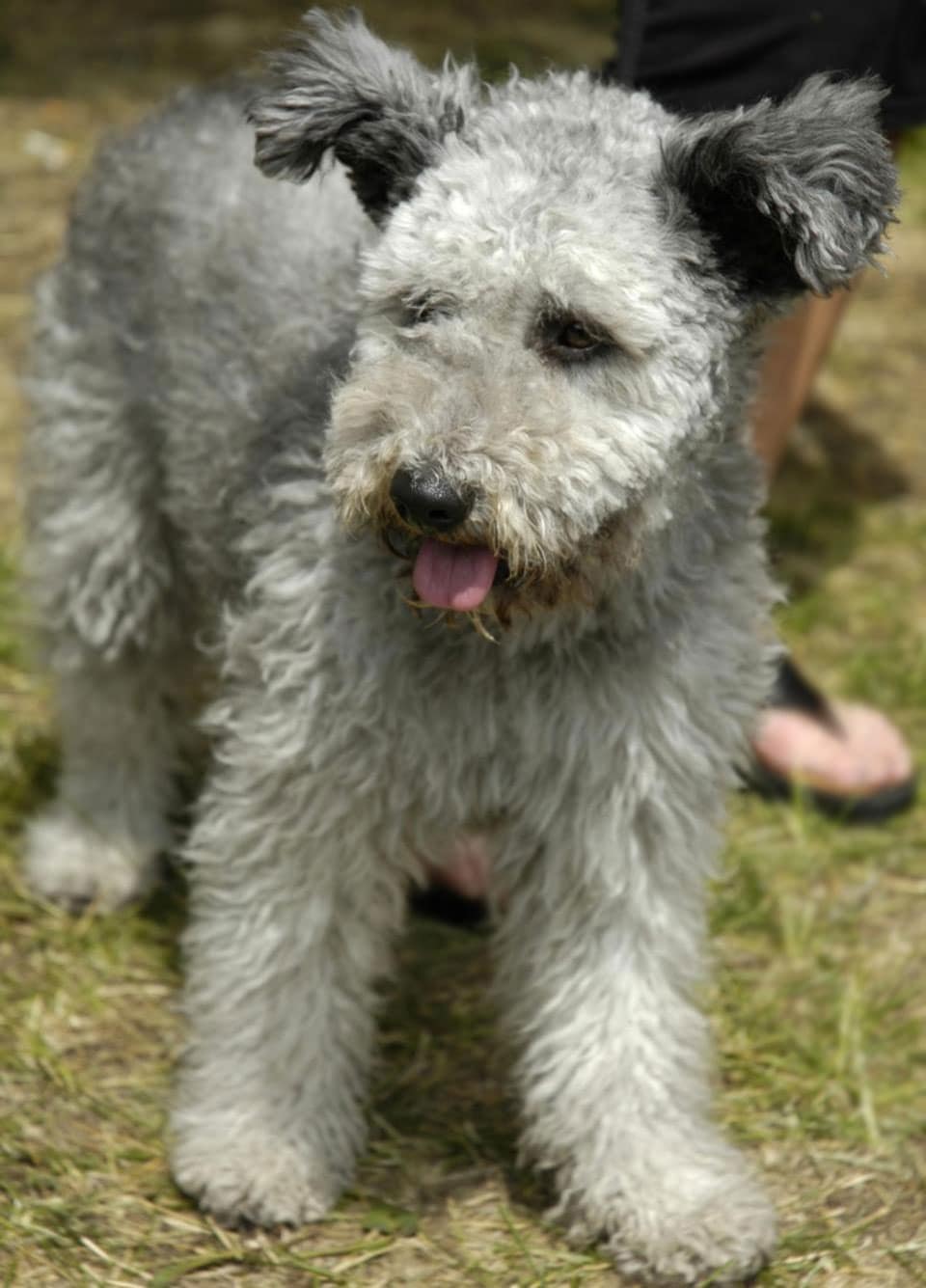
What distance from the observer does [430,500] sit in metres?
2.39

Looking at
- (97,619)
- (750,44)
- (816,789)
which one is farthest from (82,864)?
(750,44)

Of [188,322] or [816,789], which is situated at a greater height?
[188,322]

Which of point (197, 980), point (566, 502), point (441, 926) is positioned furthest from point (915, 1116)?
point (566, 502)

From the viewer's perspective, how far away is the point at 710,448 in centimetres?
268

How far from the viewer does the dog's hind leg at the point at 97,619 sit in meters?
3.58

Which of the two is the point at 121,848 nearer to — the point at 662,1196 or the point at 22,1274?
the point at 22,1274

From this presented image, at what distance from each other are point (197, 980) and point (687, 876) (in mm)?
875

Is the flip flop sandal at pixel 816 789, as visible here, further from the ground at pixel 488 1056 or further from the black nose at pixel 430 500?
the black nose at pixel 430 500

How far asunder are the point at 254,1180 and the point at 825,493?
10.7ft

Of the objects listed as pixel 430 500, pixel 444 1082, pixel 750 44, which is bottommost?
pixel 444 1082

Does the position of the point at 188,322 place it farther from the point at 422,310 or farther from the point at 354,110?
the point at 422,310

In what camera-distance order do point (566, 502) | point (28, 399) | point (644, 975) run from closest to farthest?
point (566, 502) → point (644, 975) → point (28, 399)

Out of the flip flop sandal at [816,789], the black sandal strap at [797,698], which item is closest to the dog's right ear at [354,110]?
the flip flop sandal at [816,789]

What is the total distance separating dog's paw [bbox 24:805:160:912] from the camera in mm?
3852
